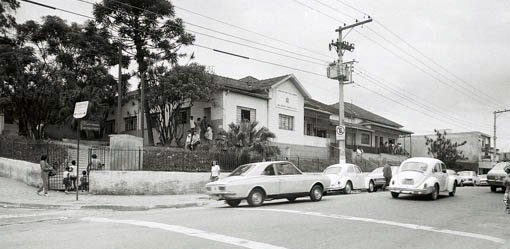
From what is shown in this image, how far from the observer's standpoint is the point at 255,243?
8.23 m

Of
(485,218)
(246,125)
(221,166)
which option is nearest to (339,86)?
(246,125)

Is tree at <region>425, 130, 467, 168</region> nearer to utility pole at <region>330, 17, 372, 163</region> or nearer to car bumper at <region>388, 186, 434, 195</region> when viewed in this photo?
utility pole at <region>330, 17, 372, 163</region>

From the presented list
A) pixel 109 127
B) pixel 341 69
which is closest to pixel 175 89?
pixel 341 69

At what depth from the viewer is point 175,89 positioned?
29078 mm

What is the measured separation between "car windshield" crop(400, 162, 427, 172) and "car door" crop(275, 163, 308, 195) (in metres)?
5.05

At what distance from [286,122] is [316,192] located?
20.0 meters

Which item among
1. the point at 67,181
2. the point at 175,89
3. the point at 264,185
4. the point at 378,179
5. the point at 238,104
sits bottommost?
the point at 378,179

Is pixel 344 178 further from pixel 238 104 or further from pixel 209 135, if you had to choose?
pixel 238 104

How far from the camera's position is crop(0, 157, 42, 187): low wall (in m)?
20.4

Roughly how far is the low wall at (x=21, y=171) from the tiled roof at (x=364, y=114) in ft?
117

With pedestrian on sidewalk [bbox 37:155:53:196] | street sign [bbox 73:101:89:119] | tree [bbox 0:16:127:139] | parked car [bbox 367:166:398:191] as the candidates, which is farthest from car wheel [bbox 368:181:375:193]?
tree [bbox 0:16:127:139]

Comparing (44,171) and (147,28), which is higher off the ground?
(147,28)

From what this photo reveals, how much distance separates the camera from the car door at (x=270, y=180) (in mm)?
15531

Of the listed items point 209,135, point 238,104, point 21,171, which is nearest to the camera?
point 21,171
